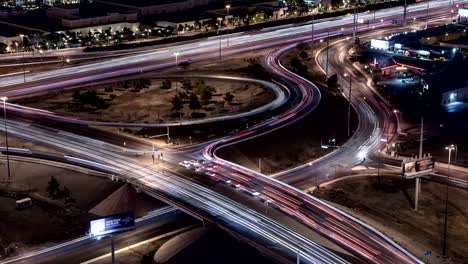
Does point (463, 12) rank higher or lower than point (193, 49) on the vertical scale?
higher

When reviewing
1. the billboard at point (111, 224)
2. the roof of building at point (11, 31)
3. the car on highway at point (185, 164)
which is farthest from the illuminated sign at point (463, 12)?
the billboard at point (111, 224)

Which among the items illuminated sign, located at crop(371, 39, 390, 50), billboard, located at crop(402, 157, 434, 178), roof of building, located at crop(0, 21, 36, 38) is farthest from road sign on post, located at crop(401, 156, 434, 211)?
roof of building, located at crop(0, 21, 36, 38)

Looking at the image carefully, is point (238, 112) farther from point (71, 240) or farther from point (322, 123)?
point (71, 240)

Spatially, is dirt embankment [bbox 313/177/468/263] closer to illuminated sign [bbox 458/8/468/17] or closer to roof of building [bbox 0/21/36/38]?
roof of building [bbox 0/21/36/38]

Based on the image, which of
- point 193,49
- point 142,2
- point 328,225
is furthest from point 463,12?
A: point 328,225

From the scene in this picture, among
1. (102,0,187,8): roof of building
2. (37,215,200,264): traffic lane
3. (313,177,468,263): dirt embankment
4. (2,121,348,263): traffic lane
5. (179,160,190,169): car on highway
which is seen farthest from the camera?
(102,0,187,8): roof of building

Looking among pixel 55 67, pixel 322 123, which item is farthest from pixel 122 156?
pixel 55 67

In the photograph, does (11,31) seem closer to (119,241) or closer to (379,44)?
(379,44)
